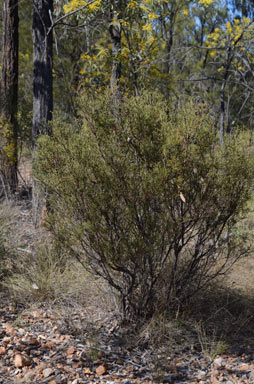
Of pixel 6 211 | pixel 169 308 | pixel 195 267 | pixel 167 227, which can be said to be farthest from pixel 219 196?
pixel 6 211

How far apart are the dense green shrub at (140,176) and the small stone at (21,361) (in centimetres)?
86

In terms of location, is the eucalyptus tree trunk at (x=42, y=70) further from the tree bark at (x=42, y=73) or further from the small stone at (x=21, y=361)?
the small stone at (x=21, y=361)

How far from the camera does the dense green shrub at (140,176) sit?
295cm

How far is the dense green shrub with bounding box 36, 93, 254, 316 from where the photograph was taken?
2.95 m

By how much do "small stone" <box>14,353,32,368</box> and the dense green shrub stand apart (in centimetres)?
86

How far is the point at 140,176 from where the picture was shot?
297 cm

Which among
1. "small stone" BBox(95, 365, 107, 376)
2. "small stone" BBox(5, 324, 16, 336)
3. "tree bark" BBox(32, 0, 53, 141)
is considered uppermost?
"tree bark" BBox(32, 0, 53, 141)

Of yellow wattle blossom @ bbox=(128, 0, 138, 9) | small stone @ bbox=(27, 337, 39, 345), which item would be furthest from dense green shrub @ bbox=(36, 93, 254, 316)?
yellow wattle blossom @ bbox=(128, 0, 138, 9)

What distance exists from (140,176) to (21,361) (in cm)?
157

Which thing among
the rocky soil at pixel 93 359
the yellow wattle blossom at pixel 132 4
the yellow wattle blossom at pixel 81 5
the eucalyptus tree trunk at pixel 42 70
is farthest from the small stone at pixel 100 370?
the yellow wattle blossom at pixel 132 4

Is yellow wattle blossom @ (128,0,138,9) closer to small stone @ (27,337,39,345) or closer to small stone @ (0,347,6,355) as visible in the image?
small stone @ (27,337,39,345)

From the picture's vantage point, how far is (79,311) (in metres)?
3.85

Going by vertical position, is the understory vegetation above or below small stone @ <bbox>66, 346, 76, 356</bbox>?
above

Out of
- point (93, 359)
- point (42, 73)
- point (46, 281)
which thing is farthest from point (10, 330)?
point (42, 73)
